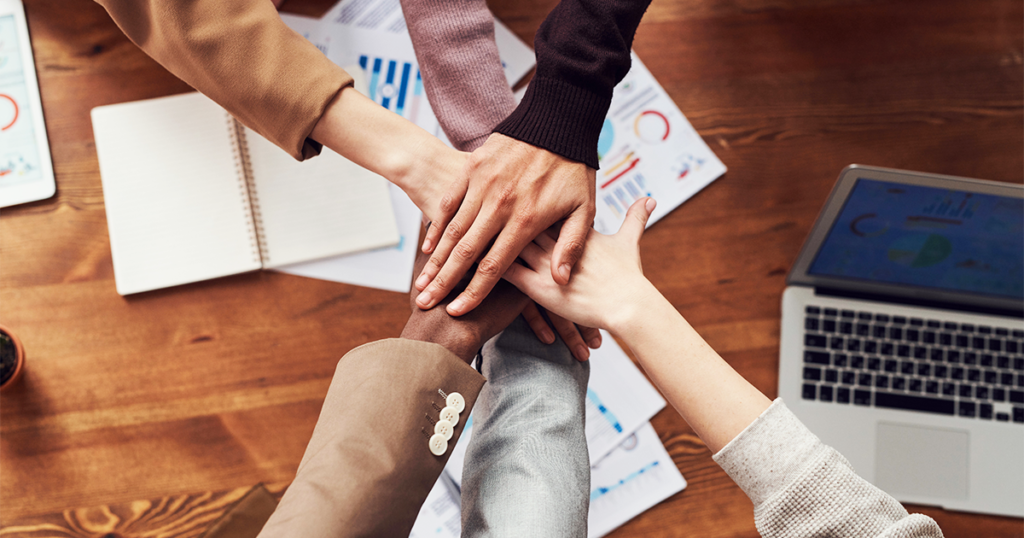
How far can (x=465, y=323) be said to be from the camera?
2.51 feet

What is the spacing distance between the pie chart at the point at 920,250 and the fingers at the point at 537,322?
473 millimetres

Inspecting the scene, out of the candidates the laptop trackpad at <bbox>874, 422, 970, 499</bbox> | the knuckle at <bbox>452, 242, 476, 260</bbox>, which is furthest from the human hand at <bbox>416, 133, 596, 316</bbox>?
the laptop trackpad at <bbox>874, 422, 970, 499</bbox>

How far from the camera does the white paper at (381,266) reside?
100 centimetres

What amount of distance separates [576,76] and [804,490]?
1.77ft

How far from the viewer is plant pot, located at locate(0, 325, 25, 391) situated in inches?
36.0

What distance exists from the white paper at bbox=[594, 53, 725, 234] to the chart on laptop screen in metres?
0.91

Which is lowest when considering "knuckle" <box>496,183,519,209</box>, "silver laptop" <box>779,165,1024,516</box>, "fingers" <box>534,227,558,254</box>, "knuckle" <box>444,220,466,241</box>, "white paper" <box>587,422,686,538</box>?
"white paper" <box>587,422,686,538</box>

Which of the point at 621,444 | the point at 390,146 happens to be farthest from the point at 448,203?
the point at 621,444

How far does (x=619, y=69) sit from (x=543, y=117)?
12 cm

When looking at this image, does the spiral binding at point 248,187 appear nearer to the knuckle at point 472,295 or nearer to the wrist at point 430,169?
the wrist at point 430,169

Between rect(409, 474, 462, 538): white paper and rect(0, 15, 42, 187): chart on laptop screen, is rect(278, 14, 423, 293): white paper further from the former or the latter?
rect(0, 15, 42, 187): chart on laptop screen

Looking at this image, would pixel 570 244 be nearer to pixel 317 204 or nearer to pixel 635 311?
pixel 635 311

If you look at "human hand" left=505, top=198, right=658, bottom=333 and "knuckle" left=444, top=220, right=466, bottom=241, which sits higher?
"knuckle" left=444, top=220, right=466, bottom=241

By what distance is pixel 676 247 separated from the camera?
40.6 inches
